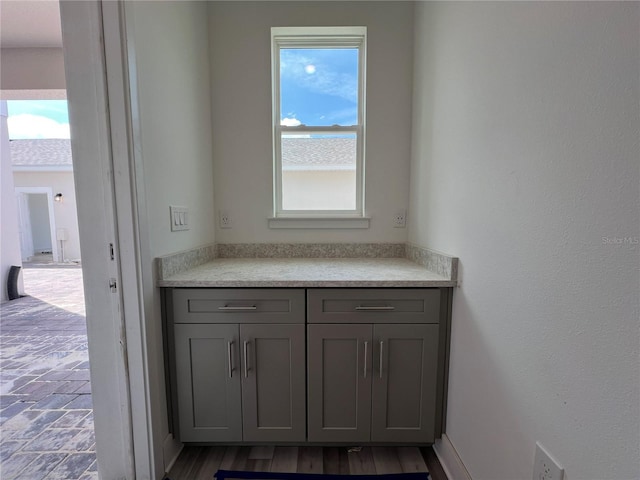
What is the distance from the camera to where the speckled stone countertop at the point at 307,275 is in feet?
4.01

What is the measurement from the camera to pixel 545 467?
0.72 metres

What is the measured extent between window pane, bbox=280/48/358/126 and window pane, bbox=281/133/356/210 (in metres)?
0.13

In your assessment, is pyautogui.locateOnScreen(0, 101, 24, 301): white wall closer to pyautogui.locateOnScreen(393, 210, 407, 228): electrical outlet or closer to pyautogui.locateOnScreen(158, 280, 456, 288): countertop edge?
pyautogui.locateOnScreen(158, 280, 456, 288): countertop edge

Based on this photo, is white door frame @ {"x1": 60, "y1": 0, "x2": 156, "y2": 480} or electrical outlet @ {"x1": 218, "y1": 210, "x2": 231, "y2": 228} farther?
electrical outlet @ {"x1": 218, "y1": 210, "x2": 231, "y2": 228}

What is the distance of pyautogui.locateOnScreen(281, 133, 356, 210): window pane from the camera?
1884mm

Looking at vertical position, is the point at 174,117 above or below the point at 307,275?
above

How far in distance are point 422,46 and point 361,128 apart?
0.57 meters

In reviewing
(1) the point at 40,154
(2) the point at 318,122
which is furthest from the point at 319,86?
(1) the point at 40,154

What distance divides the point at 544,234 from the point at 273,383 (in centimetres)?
124

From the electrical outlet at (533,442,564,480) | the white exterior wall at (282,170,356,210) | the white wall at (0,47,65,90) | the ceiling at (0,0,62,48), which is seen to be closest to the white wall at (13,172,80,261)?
the white wall at (0,47,65,90)

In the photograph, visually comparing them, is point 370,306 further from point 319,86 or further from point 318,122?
point 319,86

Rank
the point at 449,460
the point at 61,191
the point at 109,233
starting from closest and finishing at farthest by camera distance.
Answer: the point at 109,233 → the point at 449,460 → the point at 61,191

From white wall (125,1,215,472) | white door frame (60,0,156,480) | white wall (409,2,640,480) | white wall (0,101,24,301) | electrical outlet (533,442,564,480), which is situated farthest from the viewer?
white wall (0,101,24,301)

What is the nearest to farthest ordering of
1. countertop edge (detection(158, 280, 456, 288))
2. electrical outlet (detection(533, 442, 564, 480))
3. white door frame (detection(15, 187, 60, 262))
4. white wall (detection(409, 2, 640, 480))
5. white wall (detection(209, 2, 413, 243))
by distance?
white wall (detection(409, 2, 640, 480)), electrical outlet (detection(533, 442, 564, 480)), countertop edge (detection(158, 280, 456, 288)), white wall (detection(209, 2, 413, 243)), white door frame (detection(15, 187, 60, 262))
